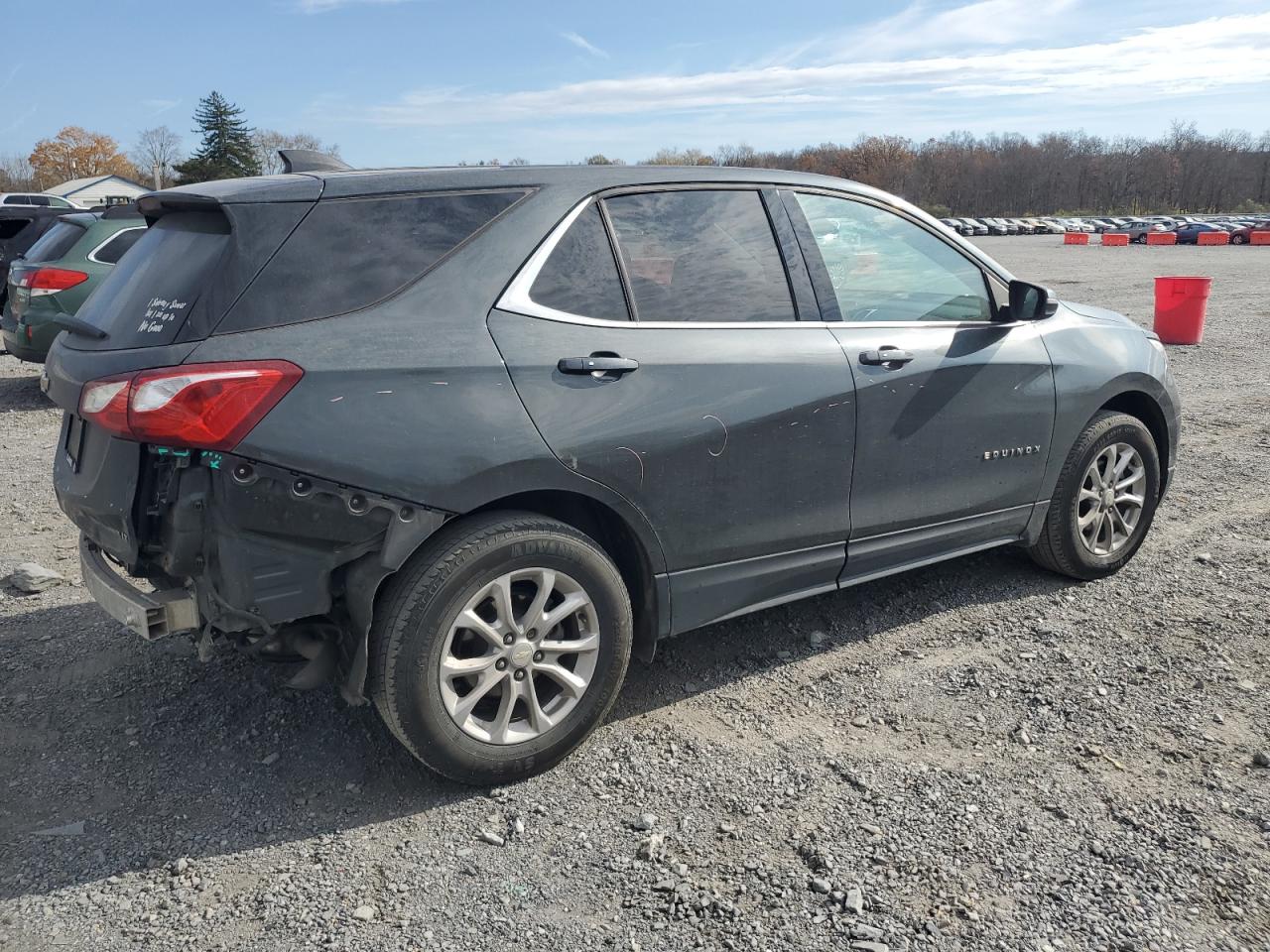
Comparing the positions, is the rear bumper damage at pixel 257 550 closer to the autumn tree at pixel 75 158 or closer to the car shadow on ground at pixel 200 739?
the car shadow on ground at pixel 200 739

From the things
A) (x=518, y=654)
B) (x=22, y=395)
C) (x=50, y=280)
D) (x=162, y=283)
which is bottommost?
(x=22, y=395)

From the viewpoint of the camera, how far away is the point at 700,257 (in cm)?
360

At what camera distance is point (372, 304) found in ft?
9.79

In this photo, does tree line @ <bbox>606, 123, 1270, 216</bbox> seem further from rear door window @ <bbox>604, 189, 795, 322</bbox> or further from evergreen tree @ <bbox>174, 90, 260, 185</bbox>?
rear door window @ <bbox>604, 189, 795, 322</bbox>

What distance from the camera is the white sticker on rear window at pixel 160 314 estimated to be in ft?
9.40

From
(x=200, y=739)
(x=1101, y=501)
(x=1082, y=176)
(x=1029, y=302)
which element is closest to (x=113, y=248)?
(x=200, y=739)

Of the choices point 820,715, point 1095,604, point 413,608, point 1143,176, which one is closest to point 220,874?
point 413,608

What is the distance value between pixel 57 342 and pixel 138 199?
1.99ft

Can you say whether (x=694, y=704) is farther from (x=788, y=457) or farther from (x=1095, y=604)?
(x=1095, y=604)

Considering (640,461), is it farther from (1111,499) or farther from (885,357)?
(1111,499)

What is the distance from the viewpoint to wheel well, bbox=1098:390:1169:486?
194 inches

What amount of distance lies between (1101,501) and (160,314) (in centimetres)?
409

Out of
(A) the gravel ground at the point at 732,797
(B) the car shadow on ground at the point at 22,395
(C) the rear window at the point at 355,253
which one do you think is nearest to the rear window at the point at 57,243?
(B) the car shadow on ground at the point at 22,395

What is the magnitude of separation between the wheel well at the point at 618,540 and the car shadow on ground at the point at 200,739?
16.3 inches
